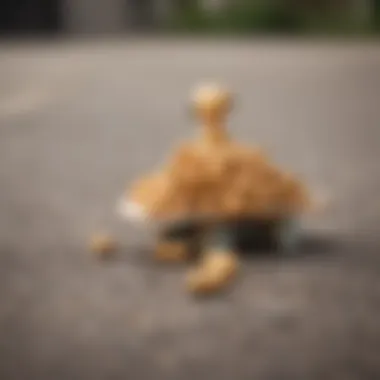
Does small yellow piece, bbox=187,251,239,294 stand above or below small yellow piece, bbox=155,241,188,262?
above

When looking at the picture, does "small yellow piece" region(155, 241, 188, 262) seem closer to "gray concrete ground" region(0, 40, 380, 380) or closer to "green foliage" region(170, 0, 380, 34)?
"gray concrete ground" region(0, 40, 380, 380)

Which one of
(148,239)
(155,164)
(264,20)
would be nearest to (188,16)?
(264,20)

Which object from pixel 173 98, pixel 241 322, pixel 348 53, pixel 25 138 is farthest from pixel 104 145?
pixel 241 322

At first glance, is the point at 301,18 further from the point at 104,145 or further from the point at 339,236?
the point at 339,236

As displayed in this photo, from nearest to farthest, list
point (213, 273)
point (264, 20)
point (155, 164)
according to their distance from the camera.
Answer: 1. point (213, 273)
2. point (155, 164)
3. point (264, 20)

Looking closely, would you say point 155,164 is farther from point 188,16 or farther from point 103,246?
point 188,16

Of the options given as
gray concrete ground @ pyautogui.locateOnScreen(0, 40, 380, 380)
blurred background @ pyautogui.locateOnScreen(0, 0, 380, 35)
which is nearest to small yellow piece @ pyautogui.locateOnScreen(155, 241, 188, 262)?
gray concrete ground @ pyautogui.locateOnScreen(0, 40, 380, 380)

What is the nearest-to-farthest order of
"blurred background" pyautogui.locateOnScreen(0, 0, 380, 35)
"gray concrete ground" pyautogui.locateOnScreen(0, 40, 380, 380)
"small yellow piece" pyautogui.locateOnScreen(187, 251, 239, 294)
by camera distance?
"gray concrete ground" pyautogui.locateOnScreen(0, 40, 380, 380) < "small yellow piece" pyautogui.locateOnScreen(187, 251, 239, 294) < "blurred background" pyautogui.locateOnScreen(0, 0, 380, 35)
